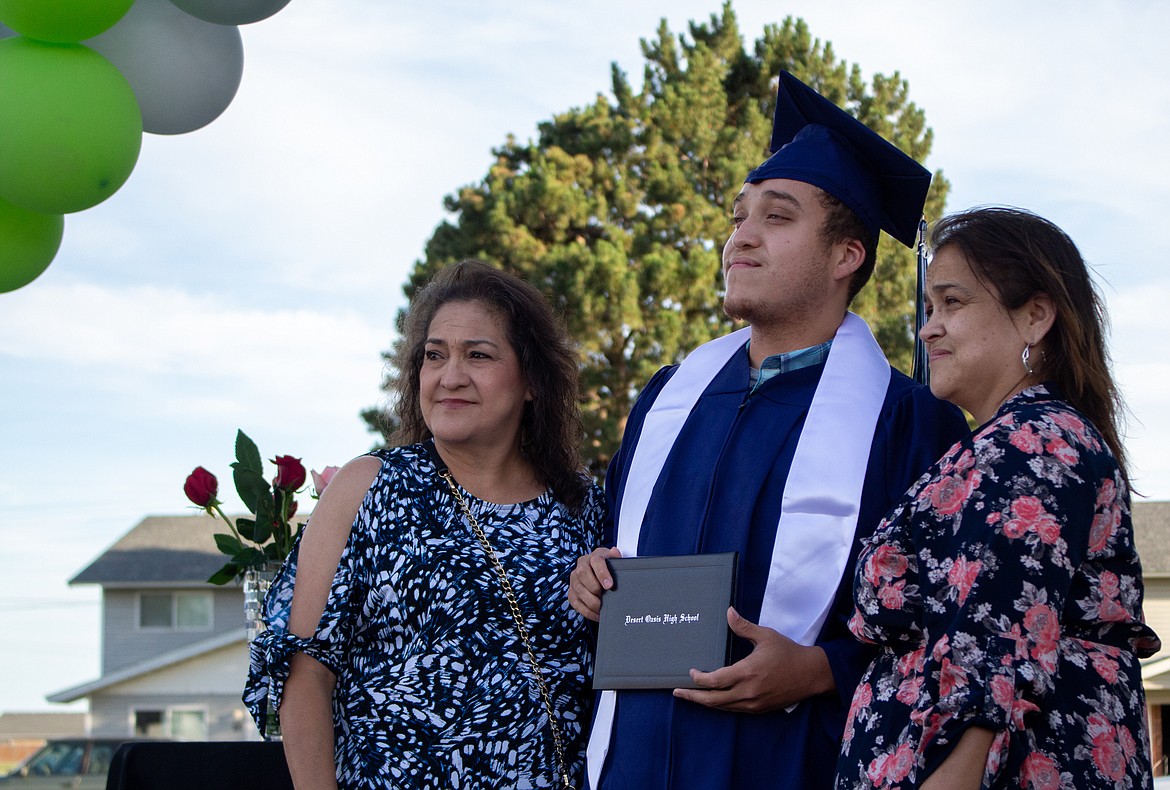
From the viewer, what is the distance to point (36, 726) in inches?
1825

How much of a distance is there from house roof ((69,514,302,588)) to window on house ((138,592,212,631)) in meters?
0.58

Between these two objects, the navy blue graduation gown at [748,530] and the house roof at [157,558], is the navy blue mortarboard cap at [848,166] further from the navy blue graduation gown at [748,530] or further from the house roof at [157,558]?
the house roof at [157,558]

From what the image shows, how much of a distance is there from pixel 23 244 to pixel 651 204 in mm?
15156

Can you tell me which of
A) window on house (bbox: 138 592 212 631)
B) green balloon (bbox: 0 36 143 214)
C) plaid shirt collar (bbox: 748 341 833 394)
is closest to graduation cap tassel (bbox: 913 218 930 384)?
plaid shirt collar (bbox: 748 341 833 394)

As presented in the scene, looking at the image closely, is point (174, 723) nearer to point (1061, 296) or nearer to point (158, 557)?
point (158, 557)

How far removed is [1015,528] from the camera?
2.11 metres

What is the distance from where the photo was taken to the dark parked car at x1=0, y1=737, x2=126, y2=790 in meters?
22.3

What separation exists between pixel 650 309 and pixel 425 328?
14.0 meters

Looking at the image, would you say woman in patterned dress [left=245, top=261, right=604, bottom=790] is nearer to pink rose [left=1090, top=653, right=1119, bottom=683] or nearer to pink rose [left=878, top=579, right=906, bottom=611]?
pink rose [left=878, top=579, right=906, bottom=611]

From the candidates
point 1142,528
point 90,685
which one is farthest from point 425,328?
point 90,685

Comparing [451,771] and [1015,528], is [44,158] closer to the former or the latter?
[451,771]

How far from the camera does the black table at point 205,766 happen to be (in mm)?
3305

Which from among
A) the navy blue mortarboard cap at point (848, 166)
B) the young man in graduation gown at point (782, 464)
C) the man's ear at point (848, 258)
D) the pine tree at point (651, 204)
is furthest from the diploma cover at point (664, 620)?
the pine tree at point (651, 204)

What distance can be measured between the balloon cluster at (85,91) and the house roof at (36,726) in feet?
152
